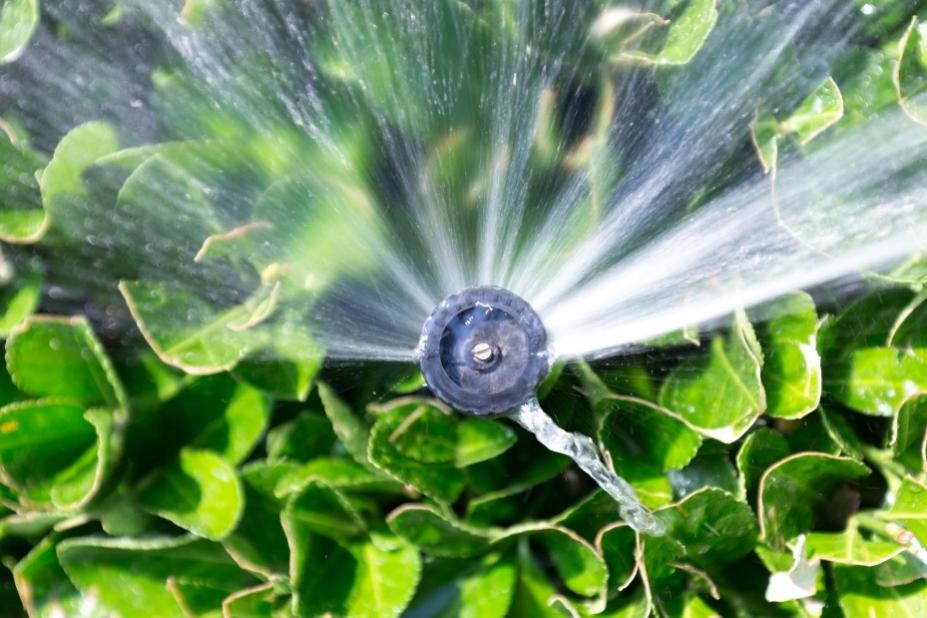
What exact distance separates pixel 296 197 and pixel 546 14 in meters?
0.35

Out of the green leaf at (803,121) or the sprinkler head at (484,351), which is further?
the green leaf at (803,121)

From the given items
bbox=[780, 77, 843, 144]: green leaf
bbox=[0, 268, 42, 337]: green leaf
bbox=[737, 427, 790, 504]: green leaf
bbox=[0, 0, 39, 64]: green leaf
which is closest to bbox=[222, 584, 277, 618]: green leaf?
bbox=[0, 268, 42, 337]: green leaf

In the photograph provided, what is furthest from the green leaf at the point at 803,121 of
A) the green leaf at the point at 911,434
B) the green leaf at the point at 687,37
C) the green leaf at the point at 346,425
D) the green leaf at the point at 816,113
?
the green leaf at the point at 346,425

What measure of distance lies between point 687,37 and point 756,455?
1.35ft

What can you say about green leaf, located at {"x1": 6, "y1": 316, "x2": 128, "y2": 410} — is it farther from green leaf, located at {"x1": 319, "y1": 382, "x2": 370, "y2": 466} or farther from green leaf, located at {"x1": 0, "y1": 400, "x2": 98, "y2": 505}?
green leaf, located at {"x1": 319, "y1": 382, "x2": 370, "y2": 466}

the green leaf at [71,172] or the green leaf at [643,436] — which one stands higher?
the green leaf at [71,172]

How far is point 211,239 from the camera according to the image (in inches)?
37.8

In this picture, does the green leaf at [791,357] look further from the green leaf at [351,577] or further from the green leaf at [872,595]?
the green leaf at [351,577]

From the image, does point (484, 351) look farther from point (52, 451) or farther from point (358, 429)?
point (52, 451)

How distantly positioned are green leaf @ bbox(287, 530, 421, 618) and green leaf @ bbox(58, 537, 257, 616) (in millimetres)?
104

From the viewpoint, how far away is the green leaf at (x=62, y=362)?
38.3 inches

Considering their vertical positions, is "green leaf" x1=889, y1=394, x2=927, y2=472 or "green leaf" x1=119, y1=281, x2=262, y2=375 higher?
"green leaf" x1=119, y1=281, x2=262, y2=375

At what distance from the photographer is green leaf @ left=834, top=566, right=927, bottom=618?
0.99 metres

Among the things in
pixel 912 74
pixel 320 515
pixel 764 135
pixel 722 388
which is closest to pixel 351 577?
pixel 320 515
